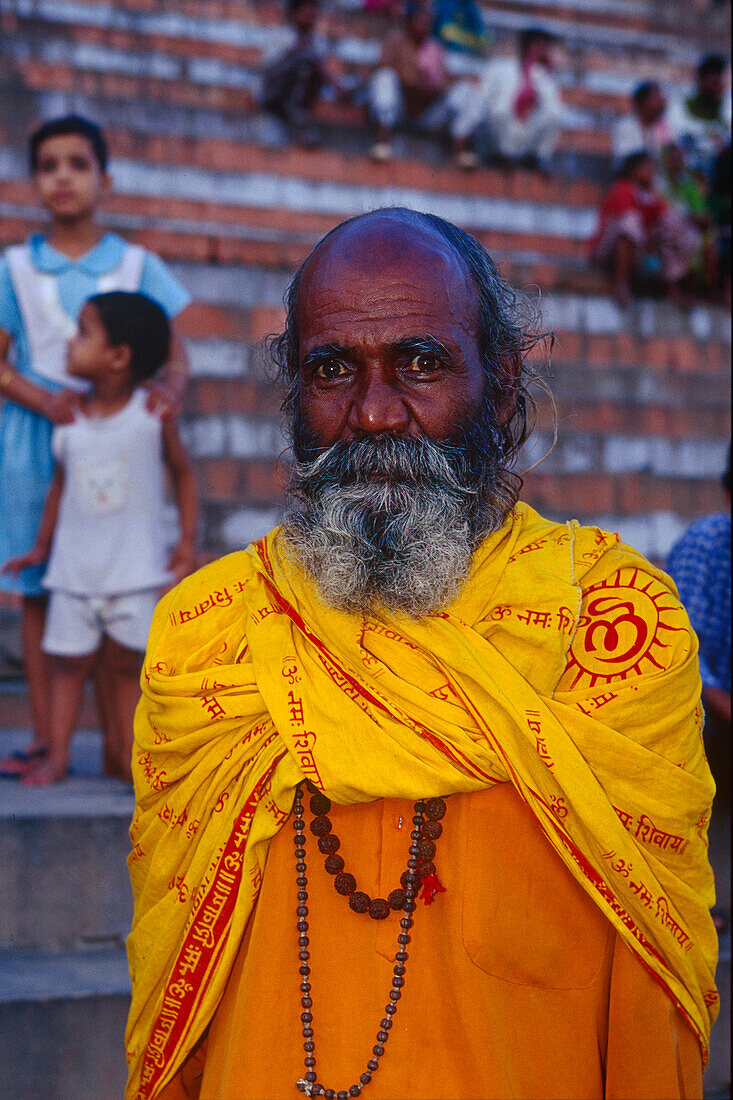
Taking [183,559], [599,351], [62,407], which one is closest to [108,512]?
[183,559]

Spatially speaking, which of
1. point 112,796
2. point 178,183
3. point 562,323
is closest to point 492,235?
point 562,323

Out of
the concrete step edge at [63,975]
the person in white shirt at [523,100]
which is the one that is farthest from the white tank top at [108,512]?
the person in white shirt at [523,100]

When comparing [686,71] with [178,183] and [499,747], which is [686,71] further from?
[499,747]

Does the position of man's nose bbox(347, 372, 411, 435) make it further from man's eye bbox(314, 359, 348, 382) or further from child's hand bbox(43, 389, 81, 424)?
child's hand bbox(43, 389, 81, 424)

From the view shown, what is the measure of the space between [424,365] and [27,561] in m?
2.54

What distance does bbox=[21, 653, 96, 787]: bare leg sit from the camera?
357 cm

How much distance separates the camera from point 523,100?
30.2 feet

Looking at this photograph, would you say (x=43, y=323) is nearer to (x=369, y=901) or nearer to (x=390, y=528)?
(x=390, y=528)

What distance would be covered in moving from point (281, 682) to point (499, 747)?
35 centimetres

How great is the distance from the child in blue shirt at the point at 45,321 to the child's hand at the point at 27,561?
3 cm

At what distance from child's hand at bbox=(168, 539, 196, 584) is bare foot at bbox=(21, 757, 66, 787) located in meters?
0.77

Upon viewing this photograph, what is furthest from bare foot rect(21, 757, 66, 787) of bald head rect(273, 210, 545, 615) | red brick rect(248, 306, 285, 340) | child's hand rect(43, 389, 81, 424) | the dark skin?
red brick rect(248, 306, 285, 340)

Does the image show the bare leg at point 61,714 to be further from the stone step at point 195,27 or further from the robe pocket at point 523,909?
the stone step at point 195,27

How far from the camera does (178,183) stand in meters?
8.40
